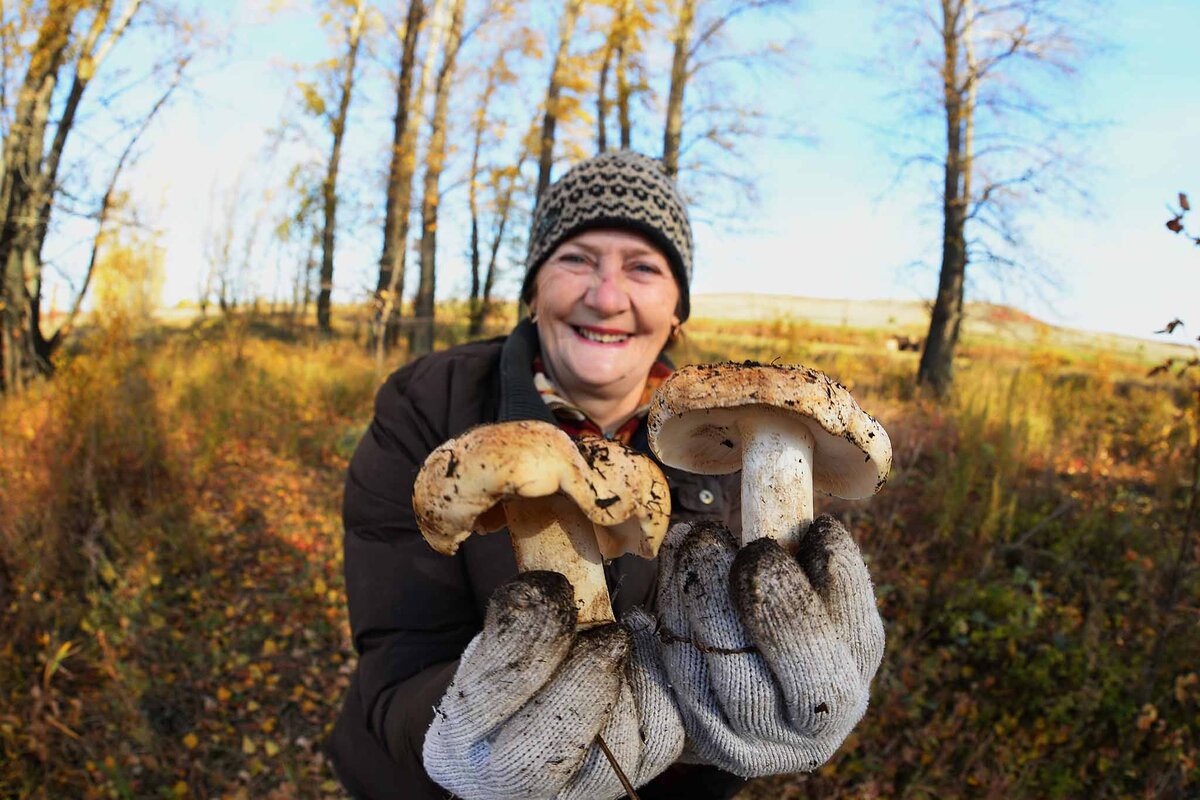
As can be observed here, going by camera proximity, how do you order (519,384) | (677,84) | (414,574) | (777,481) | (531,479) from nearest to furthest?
(531,479) → (777,481) → (414,574) → (519,384) → (677,84)

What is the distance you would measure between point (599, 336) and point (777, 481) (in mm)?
1104

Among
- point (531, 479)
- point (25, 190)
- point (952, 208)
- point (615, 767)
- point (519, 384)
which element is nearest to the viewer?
point (531, 479)

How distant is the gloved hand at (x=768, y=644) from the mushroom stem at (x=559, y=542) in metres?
0.16

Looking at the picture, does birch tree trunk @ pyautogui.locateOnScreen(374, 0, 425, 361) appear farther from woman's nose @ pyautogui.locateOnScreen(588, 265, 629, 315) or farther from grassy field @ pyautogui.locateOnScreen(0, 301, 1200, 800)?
woman's nose @ pyautogui.locateOnScreen(588, 265, 629, 315)

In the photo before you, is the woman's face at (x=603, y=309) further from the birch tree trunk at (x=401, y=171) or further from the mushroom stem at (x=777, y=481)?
the birch tree trunk at (x=401, y=171)

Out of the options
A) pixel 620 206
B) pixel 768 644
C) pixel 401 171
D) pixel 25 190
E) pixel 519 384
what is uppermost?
pixel 401 171

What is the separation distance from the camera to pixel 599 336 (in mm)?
2344

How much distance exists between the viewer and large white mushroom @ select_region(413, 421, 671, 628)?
A: 3.91 feet

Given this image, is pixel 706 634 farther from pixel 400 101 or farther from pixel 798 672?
pixel 400 101

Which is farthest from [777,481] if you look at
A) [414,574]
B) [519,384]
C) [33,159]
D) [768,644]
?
[33,159]

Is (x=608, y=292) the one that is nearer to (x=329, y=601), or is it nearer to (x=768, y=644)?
(x=768, y=644)

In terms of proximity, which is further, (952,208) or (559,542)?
(952,208)

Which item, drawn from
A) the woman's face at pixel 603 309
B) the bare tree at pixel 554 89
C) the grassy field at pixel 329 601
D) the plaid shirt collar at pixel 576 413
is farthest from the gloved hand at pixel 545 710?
the bare tree at pixel 554 89

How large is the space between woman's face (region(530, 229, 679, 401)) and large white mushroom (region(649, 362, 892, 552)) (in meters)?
0.80
